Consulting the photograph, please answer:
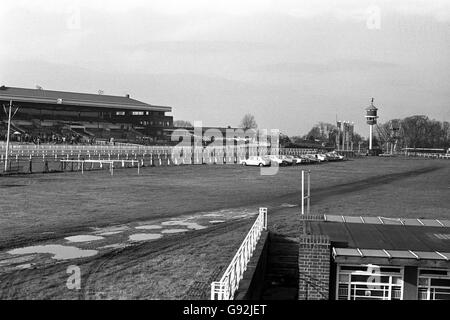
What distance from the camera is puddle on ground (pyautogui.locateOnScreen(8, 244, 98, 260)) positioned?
13312 mm

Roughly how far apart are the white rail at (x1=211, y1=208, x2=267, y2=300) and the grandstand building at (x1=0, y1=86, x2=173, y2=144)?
2789 inches

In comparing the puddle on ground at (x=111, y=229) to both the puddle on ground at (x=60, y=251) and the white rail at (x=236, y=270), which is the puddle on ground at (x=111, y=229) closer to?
the puddle on ground at (x=60, y=251)

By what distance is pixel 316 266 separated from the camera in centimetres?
1098

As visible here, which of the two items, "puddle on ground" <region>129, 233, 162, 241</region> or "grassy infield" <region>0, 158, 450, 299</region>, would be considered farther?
"puddle on ground" <region>129, 233, 162, 241</region>

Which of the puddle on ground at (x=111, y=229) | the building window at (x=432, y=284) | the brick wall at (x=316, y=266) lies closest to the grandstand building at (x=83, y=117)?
the puddle on ground at (x=111, y=229)

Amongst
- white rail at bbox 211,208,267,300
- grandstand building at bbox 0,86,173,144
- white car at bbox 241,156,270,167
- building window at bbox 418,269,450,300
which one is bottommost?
building window at bbox 418,269,450,300

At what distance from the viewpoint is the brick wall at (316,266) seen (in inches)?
430

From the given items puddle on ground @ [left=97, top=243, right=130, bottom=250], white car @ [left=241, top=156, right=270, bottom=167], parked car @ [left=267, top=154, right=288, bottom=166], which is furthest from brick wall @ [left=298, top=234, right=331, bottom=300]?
parked car @ [left=267, top=154, right=288, bottom=166]

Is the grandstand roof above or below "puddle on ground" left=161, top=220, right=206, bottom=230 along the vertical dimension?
above

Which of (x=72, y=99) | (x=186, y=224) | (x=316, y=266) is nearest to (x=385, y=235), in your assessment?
(x=316, y=266)

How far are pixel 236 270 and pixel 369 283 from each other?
9.54ft

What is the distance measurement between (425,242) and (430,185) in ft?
90.3

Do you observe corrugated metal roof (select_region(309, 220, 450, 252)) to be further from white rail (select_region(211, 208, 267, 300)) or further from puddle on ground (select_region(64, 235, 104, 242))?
puddle on ground (select_region(64, 235, 104, 242))
